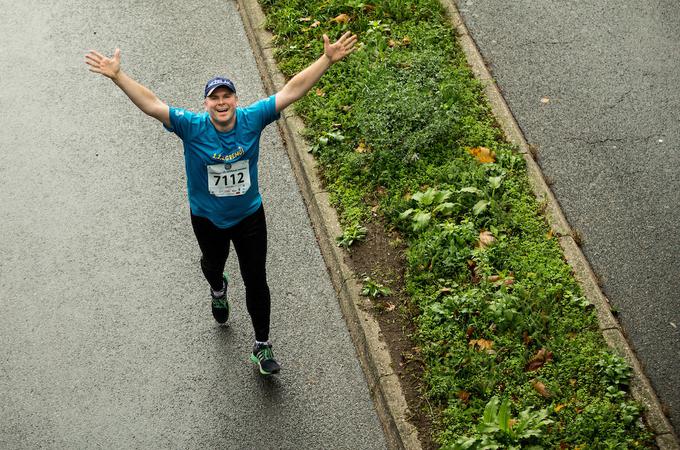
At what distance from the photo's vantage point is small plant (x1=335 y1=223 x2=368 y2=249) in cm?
709

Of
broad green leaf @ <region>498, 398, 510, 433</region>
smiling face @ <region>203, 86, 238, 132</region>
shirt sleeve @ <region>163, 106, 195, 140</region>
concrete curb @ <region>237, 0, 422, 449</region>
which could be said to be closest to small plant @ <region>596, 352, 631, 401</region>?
broad green leaf @ <region>498, 398, 510, 433</region>

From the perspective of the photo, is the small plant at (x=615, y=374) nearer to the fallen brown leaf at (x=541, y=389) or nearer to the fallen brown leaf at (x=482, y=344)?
the fallen brown leaf at (x=541, y=389)

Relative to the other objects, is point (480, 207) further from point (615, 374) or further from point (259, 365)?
point (259, 365)

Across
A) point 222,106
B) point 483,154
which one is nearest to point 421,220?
point 483,154

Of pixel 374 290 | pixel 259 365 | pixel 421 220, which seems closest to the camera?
pixel 259 365

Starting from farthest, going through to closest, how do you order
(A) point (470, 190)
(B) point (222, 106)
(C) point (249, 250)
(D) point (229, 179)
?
(A) point (470, 190)
(C) point (249, 250)
(D) point (229, 179)
(B) point (222, 106)

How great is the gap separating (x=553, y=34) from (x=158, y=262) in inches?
186

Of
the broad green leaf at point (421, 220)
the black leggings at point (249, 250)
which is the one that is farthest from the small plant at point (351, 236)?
the black leggings at point (249, 250)

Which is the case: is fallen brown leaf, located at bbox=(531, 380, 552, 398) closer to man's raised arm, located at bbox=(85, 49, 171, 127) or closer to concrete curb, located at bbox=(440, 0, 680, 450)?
concrete curb, located at bbox=(440, 0, 680, 450)

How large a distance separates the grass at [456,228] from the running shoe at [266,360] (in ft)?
3.00

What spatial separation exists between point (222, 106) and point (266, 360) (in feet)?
6.25

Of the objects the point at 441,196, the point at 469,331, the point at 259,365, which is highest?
the point at 441,196

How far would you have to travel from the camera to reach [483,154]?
766 cm

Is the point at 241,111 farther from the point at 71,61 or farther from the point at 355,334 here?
the point at 71,61
